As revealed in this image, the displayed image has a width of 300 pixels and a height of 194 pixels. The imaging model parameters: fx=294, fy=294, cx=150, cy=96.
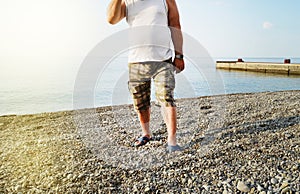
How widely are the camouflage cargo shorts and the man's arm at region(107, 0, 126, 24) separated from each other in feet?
1.84

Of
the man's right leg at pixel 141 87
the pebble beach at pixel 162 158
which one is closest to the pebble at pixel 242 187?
the pebble beach at pixel 162 158

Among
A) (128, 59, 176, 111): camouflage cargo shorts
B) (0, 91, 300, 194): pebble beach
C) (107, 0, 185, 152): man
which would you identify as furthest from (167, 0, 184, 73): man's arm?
(0, 91, 300, 194): pebble beach

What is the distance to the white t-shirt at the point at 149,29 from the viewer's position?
333 cm

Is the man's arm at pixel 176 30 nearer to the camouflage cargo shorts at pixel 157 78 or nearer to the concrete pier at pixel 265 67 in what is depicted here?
the camouflage cargo shorts at pixel 157 78

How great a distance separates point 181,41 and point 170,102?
74 centimetres

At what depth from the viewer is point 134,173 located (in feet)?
10.6

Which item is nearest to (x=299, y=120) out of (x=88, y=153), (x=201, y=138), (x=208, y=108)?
(x=201, y=138)

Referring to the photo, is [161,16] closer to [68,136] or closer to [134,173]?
[134,173]

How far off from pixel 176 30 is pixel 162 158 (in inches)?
60.4

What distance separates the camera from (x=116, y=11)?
339 cm

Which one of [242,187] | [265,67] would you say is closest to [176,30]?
[242,187]

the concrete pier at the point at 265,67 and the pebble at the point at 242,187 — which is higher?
the concrete pier at the point at 265,67

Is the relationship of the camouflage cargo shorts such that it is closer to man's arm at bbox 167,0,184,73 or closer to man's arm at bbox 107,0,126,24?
man's arm at bbox 167,0,184,73

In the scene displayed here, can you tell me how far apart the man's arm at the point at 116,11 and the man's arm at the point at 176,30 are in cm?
54
